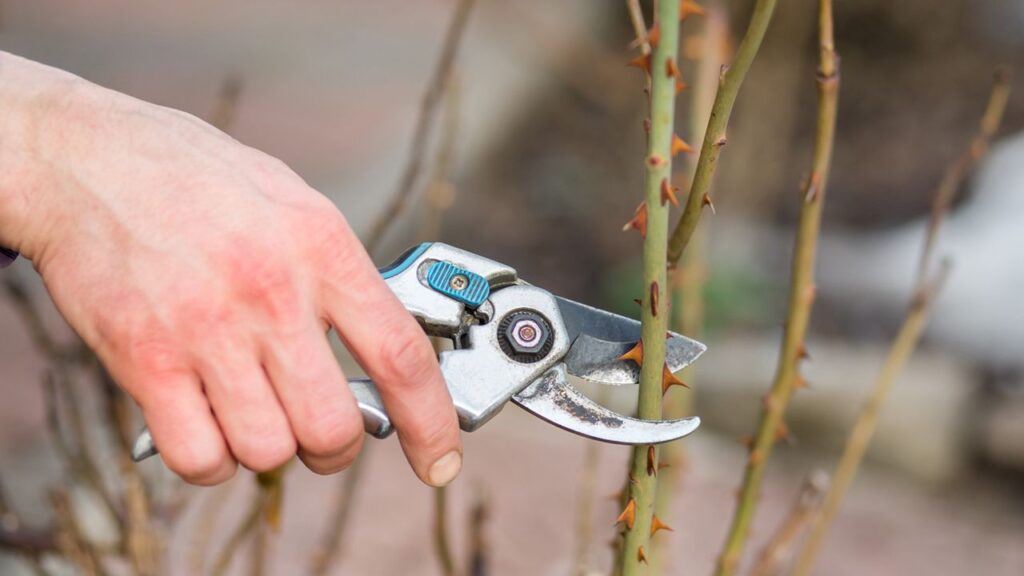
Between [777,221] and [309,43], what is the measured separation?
4015mm

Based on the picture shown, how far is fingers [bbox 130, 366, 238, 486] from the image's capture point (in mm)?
908

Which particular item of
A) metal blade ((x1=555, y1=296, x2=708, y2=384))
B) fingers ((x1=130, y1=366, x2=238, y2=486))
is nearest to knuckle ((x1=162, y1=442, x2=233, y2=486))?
fingers ((x1=130, y1=366, x2=238, y2=486))

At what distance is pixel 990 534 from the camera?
10.1 feet

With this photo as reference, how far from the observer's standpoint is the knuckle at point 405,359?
0.93m

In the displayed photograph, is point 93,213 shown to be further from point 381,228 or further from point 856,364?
point 856,364

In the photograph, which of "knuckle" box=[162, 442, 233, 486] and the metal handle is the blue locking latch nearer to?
the metal handle

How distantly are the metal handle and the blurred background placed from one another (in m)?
0.55

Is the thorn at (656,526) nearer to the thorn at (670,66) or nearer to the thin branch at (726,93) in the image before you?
the thin branch at (726,93)

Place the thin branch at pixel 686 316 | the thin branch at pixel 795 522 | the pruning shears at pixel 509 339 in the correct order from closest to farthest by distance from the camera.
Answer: the pruning shears at pixel 509 339 < the thin branch at pixel 795 522 < the thin branch at pixel 686 316

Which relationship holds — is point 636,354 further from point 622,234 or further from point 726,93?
point 622,234

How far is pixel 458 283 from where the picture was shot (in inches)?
43.2

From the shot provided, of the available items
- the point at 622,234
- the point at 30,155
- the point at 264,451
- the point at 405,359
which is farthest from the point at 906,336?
the point at 622,234

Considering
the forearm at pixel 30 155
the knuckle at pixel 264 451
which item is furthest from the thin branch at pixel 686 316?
the forearm at pixel 30 155

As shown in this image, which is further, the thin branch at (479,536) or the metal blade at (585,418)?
the thin branch at (479,536)
